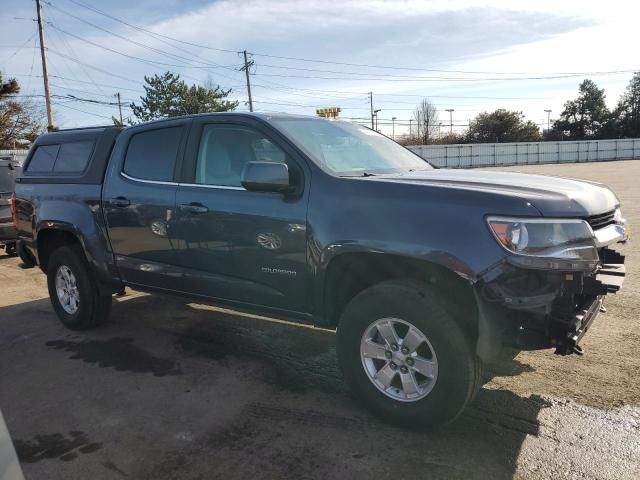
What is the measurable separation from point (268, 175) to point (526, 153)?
55.5 m

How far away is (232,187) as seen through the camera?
3910 mm

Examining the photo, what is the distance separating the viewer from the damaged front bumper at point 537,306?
2.77m

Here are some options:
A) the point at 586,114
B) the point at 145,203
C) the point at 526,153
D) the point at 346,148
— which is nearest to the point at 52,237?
the point at 145,203

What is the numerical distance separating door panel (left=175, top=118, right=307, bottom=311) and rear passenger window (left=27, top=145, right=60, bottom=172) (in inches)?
86.4

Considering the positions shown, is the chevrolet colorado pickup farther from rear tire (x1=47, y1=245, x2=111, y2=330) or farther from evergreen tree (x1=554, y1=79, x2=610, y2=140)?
evergreen tree (x1=554, y1=79, x2=610, y2=140)

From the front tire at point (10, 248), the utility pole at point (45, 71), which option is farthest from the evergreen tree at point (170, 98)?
the front tire at point (10, 248)

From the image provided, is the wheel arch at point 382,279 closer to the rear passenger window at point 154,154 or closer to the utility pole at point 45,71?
the rear passenger window at point 154,154

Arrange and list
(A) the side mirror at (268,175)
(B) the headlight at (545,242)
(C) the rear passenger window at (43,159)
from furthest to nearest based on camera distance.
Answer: (C) the rear passenger window at (43,159) → (A) the side mirror at (268,175) → (B) the headlight at (545,242)

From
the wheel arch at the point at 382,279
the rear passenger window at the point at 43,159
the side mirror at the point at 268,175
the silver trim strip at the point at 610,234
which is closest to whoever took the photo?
the silver trim strip at the point at 610,234

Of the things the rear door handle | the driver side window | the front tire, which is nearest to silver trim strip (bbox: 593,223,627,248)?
the driver side window

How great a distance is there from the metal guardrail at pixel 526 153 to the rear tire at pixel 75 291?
41995 mm

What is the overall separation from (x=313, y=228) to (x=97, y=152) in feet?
8.99

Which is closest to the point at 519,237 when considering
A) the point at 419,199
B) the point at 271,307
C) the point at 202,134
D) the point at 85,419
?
the point at 419,199

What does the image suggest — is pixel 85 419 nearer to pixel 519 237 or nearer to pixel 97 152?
pixel 97 152
